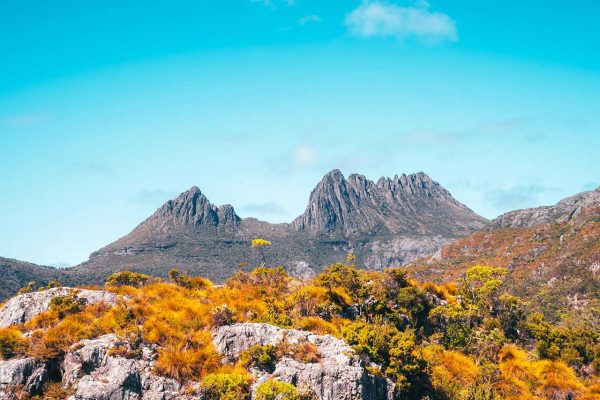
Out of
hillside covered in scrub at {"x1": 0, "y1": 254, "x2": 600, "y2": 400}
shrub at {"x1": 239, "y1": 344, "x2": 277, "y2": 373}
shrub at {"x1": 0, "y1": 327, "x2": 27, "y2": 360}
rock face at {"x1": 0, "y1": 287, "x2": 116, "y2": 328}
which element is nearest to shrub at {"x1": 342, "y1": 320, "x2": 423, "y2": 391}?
hillside covered in scrub at {"x1": 0, "y1": 254, "x2": 600, "y2": 400}

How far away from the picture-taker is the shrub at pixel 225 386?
1617cm

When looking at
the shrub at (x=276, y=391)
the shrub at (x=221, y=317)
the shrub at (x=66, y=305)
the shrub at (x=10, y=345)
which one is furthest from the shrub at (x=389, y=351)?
the shrub at (x=10, y=345)

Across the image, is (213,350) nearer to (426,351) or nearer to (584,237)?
(426,351)

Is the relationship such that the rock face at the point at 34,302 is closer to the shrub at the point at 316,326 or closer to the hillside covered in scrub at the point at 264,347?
the hillside covered in scrub at the point at 264,347

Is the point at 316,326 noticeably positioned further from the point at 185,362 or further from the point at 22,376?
the point at 22,376

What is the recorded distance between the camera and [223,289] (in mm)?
25500

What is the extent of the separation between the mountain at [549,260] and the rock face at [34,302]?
8529 cm

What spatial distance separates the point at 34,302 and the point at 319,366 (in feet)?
52.1

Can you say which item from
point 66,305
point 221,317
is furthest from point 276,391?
point 66,305

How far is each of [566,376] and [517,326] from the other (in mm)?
8982

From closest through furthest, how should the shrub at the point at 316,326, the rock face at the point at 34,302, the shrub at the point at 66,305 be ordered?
1. the shrub at the point at 66,305
2. the rock face at the point at 34,302
3. the shrub at the point at 316,326

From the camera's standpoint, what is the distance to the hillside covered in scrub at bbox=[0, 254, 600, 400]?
17156 mm

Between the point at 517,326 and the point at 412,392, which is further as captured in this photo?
the point at 517,326

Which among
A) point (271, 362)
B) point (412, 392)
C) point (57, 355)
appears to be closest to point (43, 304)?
point (57, 355)
